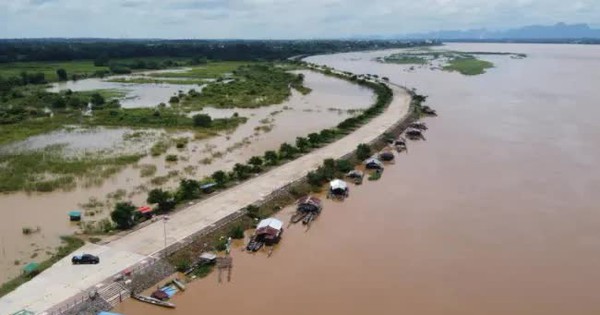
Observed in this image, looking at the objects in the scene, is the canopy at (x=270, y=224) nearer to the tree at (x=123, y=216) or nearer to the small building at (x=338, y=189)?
the tree at (x=123, y=216)

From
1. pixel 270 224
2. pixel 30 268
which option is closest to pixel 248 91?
pixel 270 224

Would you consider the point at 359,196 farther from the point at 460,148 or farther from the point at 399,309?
the point at 460,148

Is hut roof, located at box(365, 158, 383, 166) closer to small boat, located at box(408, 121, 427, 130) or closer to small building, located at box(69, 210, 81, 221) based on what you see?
small boat, located at box(408, 121, 427, 130)

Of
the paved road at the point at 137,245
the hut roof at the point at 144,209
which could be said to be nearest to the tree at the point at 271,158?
the paved road at the point at 137,245

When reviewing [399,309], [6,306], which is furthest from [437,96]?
[6,306]

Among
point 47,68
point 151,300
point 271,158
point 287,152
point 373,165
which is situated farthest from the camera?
point 47,68

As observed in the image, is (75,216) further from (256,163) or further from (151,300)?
(256,163)
